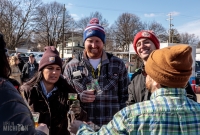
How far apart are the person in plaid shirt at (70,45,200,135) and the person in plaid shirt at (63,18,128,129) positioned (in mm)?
1430

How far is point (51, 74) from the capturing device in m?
2.85

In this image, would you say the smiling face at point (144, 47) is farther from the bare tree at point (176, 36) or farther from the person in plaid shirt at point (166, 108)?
the bare tree at point (176, 36)

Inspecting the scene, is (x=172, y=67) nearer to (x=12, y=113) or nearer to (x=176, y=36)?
(x=12, y=113)

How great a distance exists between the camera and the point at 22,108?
4.08 feet

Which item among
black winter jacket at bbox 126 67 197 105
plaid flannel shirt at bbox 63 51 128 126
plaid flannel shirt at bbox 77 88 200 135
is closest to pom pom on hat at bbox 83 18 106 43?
plaid flannel shirt at bbox 63 51 128 126

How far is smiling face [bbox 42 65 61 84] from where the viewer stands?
2.84m

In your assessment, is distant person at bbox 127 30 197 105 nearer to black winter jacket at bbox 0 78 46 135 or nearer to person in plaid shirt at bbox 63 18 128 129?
person in plaid shirt at bbox 63 18 128 129

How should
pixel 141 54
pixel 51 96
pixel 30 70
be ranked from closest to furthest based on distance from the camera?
pixel 51 96, pixel 141 54, pixel 30 70

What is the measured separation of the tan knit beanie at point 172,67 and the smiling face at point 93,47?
1.56 meters

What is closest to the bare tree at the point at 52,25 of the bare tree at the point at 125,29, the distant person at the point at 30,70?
the bare tree at the point at 125,29

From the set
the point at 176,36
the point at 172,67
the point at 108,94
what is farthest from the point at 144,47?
the point at 176,36

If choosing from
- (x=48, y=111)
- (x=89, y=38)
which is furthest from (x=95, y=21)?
(x=48, y=111)

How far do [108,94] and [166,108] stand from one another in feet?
5.25

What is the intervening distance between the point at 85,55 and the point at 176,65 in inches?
72.2
